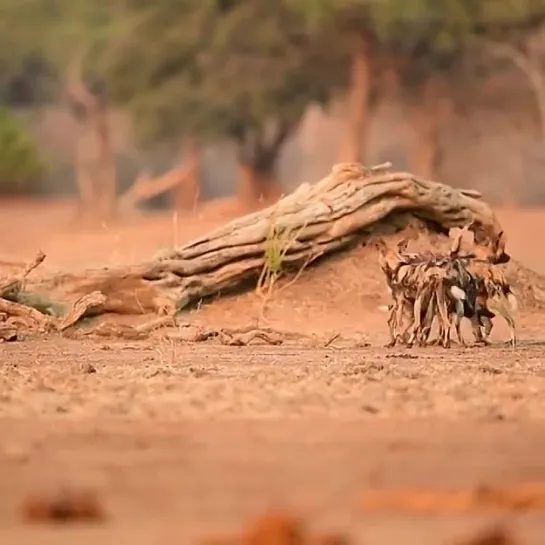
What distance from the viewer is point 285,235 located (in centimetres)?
1234

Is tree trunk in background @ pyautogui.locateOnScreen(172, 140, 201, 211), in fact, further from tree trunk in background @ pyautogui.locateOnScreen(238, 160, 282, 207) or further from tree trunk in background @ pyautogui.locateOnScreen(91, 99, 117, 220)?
tree trunk in background @ pyautogui.locateOnScreen(91, 99, 117, 220)

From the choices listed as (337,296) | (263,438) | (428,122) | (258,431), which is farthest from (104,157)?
(263,438)

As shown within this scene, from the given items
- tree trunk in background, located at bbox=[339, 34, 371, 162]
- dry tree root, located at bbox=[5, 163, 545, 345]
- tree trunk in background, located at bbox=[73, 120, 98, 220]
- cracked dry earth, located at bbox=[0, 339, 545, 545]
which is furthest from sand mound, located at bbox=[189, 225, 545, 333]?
tree trunk in background, located at bbox=[73, 120, 98, 220]

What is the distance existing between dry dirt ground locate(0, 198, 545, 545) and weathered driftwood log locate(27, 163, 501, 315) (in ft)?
4.33

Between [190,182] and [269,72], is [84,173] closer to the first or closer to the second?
[190,182]

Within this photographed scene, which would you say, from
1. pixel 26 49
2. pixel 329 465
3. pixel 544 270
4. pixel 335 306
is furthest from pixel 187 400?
pixel 26 49

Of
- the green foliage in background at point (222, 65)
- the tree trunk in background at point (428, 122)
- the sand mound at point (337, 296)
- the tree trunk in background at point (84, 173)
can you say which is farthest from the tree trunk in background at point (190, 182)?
the sand mound at point (337, 296)

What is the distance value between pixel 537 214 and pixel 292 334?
14.6 meters

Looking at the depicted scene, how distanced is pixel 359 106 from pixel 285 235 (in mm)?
16712

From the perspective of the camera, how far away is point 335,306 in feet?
41.8

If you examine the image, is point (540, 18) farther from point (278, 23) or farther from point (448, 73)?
point (278, 23)

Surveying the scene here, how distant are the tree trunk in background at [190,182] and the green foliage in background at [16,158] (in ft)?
11.2

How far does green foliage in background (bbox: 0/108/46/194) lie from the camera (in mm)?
33875

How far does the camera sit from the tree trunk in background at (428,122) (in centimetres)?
2891
